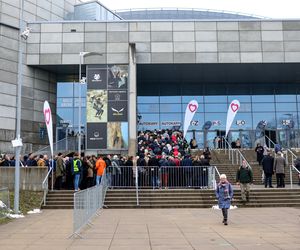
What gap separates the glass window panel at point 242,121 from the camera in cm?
3822

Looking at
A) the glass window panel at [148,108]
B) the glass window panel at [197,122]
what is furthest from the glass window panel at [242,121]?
the glass window panel at [148,108]

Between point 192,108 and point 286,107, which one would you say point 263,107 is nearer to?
point 286,107

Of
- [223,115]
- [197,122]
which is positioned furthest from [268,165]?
[223,115]

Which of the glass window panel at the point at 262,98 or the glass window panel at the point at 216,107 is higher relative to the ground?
the glass window panel at the point at 262,98

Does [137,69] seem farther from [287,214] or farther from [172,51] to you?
[287,214]

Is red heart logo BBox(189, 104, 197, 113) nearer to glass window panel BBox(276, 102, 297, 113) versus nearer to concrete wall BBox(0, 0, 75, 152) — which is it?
concrete wall BBox(0, 0, 75, 152)

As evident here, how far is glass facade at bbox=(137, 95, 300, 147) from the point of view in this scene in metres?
38.1

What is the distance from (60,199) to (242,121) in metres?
23.1

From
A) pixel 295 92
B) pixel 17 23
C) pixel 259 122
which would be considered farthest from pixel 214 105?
pixel 17 23

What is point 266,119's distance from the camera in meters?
38.7

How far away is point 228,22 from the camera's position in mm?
34188

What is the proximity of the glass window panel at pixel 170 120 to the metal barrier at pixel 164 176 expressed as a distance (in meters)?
18.2

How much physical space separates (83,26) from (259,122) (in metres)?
16.9

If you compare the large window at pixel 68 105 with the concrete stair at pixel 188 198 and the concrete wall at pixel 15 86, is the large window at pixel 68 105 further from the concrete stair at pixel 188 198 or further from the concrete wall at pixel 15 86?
the concrete stair at pixel 188 198
